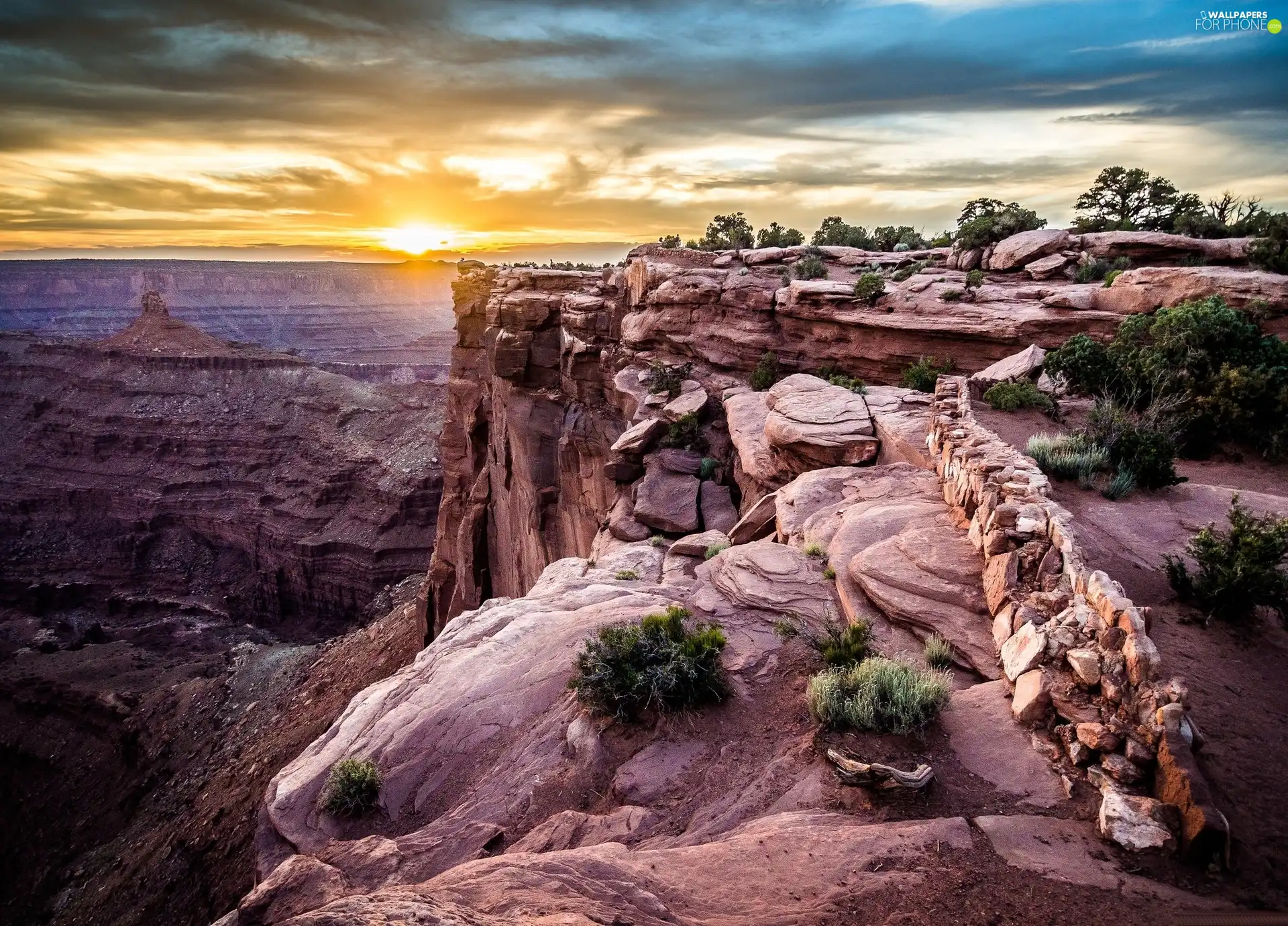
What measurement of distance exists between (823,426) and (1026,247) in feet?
36.9

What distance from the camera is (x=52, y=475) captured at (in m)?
62.0

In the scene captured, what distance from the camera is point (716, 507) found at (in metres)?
18.2

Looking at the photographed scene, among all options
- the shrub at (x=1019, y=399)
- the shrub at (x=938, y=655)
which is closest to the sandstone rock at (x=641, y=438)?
the shrub at (x=1019, y=399)

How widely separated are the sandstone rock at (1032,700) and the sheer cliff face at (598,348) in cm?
1339

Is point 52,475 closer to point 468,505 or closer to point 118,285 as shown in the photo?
point 468,505

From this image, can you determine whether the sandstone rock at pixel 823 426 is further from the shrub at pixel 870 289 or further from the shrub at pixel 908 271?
the shrub at pixel 908 271

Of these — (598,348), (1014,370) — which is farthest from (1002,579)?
(598,348)

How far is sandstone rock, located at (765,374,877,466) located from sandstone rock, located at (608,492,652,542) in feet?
14.0

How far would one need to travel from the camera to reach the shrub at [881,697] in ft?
20.5

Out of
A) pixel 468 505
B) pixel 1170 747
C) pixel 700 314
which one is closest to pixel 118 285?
pixel 468 505

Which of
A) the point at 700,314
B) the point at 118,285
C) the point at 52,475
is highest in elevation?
the point at 118,285

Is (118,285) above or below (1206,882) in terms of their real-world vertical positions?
above

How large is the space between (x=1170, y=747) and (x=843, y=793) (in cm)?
248

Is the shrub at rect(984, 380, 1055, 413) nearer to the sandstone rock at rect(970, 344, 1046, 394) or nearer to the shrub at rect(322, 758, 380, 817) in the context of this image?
the sandstone rock at rect(970, 344, 1046, 394)
